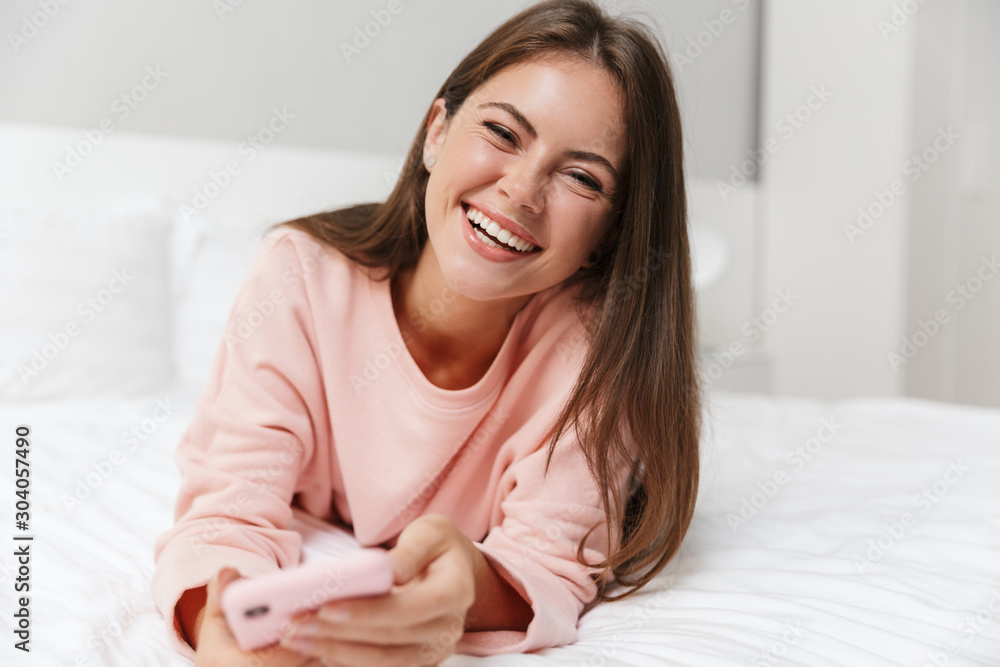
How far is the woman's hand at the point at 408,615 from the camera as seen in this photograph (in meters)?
0.52

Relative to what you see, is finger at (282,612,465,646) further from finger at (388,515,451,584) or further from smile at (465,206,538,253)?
smile at (465,206,538,253)

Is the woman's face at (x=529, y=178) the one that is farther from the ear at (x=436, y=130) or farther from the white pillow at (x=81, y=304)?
the white pillow at (x=81, y=304)

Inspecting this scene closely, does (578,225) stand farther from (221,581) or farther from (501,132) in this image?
(221,581)

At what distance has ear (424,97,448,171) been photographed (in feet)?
3.41

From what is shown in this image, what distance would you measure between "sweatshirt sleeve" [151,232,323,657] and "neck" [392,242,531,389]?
146 mm

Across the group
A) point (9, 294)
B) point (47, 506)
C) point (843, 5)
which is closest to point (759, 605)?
point (47, 506)

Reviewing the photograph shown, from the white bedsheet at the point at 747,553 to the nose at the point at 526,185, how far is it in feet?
1.48

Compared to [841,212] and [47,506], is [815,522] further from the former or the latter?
[841,212]

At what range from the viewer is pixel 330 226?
1078mm

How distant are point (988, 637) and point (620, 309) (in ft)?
1.65

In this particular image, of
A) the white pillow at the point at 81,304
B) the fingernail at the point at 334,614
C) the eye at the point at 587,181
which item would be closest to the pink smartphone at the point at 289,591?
the fingernail at the point at 334,614

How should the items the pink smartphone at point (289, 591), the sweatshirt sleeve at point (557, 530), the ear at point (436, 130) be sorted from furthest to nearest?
the ear at point (436, 130)
the sweatshirt sleeve at point (557, 530)
the pink smartphone at point (289, 591)

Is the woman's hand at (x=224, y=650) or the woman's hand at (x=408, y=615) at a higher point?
the woman's hand at (x=408, y=615)

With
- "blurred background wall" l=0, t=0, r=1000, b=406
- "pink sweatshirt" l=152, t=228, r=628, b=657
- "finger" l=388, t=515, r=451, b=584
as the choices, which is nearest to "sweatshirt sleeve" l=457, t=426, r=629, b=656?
"pink sweatshirt" l=152, t=228, r=628, b=657
